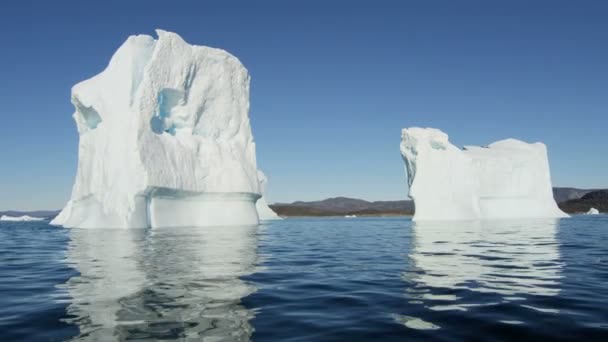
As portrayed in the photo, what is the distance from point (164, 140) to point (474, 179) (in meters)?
28.9

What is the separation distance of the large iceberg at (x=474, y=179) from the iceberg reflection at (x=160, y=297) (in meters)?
33.0

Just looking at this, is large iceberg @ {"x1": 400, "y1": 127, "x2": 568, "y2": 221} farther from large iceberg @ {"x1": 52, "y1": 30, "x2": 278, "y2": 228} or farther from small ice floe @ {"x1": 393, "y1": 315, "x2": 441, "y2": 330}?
small ice floe @ {"x1": 393, "y1": 315, "x2": 441, "y2": 330}

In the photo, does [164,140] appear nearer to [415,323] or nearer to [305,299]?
[305,299]

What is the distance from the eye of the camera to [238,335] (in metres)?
4.43

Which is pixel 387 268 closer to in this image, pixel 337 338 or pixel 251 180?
pixel 337 338

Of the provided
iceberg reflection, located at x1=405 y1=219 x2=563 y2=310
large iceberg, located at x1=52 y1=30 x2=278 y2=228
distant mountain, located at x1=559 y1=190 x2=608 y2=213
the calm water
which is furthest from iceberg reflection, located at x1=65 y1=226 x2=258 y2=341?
distant mountain, located at x1=559 y1=190 x2=608 y2=213

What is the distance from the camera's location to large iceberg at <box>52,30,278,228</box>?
27781 mm

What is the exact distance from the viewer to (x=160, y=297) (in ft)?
20.6

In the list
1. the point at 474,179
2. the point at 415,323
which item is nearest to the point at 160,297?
the point at 415,323

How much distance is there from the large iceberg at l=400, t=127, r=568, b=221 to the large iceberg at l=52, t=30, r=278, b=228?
1621 centimetres

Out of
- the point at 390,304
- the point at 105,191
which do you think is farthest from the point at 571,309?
the point at 105,191

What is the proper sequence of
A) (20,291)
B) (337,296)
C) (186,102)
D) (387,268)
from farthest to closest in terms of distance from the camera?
(186,102) < (387,268) < (20,291) < (337,296)

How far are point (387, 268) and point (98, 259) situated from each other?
7048mm

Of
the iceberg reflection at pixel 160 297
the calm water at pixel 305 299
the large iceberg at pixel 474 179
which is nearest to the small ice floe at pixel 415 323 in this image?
the calm water at pixel 305 299
